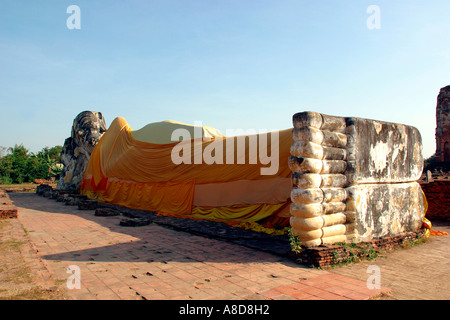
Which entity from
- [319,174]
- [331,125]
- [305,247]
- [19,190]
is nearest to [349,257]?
[305,247]

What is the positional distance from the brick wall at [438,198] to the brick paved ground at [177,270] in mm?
3917

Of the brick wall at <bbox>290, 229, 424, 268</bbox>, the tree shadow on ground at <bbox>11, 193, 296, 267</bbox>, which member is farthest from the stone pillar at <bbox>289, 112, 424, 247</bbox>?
the tree shadow on ground at <bbox>11, 193, 296, 267</bbox>

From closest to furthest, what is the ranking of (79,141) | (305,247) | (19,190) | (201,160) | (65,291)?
1. (65,291)
2. (305,247)
3. (201,160)
4. (79,141)
5. (19,190)

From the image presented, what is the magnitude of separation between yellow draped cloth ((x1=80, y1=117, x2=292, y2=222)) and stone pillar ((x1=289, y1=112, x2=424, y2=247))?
1988 mm

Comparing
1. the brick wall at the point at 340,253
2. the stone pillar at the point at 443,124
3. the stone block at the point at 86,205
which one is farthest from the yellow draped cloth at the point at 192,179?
the stone pillar at the point at 443,124

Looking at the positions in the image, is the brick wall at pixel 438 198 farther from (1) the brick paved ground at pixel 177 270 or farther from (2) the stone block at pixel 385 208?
(1) the brick paved ground at pixel 177 270

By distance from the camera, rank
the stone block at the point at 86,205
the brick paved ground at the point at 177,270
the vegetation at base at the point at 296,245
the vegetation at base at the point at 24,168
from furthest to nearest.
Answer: the vegetation at base at the point at 24,168 < the stone block at the point at 86,205 < the vegetation at base at the point at 296,245 < the brick paved ground at the point at 177,270

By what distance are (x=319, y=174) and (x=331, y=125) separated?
92cm

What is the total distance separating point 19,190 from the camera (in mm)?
20391

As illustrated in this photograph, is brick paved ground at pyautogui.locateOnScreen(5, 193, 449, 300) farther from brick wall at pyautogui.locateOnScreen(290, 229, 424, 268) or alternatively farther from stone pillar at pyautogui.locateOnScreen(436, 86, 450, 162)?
stone pillar at pyautogui.locateOnScreen(436, 86, 450, 162)

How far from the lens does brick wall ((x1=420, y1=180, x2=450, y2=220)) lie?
9.91 m

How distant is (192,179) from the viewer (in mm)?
10039

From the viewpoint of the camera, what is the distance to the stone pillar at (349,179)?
17.1 feet
